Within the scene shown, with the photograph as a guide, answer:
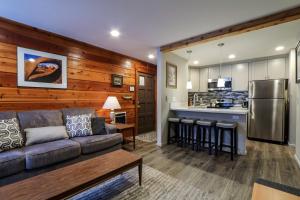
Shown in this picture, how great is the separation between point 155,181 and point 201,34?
9.02ft

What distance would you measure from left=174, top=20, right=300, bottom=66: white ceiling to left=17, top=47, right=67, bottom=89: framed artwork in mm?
2851

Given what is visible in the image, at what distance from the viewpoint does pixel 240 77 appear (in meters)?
4.98

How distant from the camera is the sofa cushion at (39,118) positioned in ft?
8.27

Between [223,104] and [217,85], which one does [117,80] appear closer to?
[217,85]

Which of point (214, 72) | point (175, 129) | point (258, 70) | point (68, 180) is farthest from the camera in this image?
point (214, 72)

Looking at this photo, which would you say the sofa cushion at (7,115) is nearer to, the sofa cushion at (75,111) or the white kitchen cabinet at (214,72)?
the sofa cushion at (75,111)

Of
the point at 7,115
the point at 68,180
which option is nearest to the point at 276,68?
the point at 68,180

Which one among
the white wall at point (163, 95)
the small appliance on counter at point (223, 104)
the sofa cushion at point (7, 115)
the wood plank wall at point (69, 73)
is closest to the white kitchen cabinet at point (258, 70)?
the small appliance on counter at point (223, 104)

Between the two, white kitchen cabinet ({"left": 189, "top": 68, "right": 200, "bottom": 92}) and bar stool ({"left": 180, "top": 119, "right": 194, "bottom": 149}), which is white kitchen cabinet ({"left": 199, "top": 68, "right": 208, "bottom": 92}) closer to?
white kitchen cabinet ({"left": 189, "top": 68, "right": 200, "bottom": 92})

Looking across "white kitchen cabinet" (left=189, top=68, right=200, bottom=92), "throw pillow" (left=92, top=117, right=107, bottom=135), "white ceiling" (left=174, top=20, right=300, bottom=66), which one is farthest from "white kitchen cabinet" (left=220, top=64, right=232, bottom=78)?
"throw pillow" (left=92, top=117, right=107, bottom=135)

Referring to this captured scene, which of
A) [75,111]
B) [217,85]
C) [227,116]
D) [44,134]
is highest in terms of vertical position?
[217,85]

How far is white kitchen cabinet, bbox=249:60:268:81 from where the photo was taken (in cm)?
459

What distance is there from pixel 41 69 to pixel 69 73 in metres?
0.51

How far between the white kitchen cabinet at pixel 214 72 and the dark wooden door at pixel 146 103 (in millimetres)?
2113
